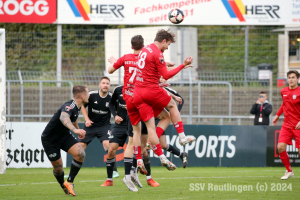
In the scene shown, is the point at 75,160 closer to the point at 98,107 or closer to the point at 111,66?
the point at 111,66

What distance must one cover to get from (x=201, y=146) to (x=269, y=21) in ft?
23.5

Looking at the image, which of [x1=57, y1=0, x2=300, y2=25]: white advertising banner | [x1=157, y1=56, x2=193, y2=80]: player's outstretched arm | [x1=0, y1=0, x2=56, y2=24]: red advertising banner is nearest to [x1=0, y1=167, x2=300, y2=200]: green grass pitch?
[x1=157, y1=56, x2=193, y2=80]: player's outstretched arm

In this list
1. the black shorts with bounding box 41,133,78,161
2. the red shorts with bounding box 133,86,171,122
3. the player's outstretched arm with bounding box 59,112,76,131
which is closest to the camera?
the player's outstretched arm with bounding box 59,112,76,131

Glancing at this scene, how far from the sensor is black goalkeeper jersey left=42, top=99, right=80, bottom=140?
6.69 meters

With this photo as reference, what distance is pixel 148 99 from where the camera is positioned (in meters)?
6.79

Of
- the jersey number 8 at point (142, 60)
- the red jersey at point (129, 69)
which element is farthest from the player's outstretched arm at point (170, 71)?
the red jersey at point (129, 69)

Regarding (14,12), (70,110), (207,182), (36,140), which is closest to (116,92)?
(70,110)

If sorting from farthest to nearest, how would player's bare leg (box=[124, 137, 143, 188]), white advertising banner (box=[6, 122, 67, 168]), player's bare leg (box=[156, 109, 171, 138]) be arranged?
white advertising banner (box=[6, 122, 67, 168])
player's bare leg (box=[156, 109, 171, 138])
player's bare leg (box=[124, 137, 143, 188])

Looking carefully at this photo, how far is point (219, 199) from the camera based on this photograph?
→ 6293mm

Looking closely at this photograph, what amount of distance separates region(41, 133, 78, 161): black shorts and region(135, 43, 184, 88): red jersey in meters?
1.57

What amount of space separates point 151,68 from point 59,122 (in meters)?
1.82

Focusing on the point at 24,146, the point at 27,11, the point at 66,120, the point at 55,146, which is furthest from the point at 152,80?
the point at 27,11

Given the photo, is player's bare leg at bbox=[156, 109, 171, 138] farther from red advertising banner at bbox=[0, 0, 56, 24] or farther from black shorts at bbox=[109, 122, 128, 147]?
red advertising banner at bbox=[0, 0, 56, 24]

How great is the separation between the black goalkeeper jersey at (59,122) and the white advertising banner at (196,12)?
33.7 feet
